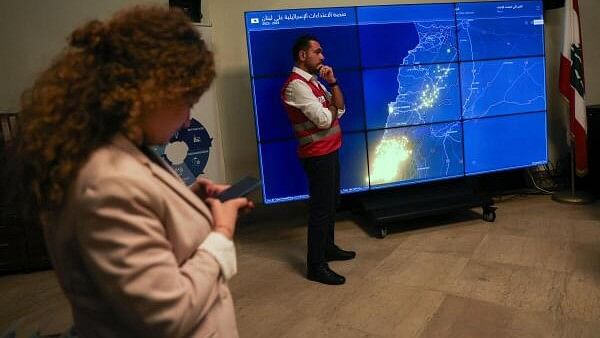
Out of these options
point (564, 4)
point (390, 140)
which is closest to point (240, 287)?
point (390, 140)

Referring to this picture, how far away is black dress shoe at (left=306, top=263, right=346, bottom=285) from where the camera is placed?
2521 mm

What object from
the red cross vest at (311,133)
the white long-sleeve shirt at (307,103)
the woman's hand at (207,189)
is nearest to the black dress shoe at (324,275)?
the red cross vest at (311,133)

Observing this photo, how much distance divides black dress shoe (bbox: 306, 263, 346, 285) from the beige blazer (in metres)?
1.72

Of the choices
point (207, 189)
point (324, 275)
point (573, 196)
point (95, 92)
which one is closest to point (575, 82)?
point (573, 196)

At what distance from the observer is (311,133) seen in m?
2.50

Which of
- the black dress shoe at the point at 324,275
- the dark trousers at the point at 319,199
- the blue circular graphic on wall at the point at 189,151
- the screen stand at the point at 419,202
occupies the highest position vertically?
the blue circular graphic on wall at the point at 189,151

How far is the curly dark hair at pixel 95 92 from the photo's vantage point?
0.73 m

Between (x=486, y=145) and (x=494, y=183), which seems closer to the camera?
(x=486, y=145)

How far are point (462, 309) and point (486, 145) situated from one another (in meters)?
1.79

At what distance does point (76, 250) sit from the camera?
769mm

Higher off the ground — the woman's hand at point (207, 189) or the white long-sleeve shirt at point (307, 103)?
the white long-sleeve shirt at point (307, 103)

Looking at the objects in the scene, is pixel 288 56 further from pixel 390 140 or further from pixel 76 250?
pixel 76 250

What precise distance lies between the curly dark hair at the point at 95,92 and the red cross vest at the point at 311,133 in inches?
67.9

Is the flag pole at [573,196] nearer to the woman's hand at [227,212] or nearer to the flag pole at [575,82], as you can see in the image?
the flag pole at [575,82]
